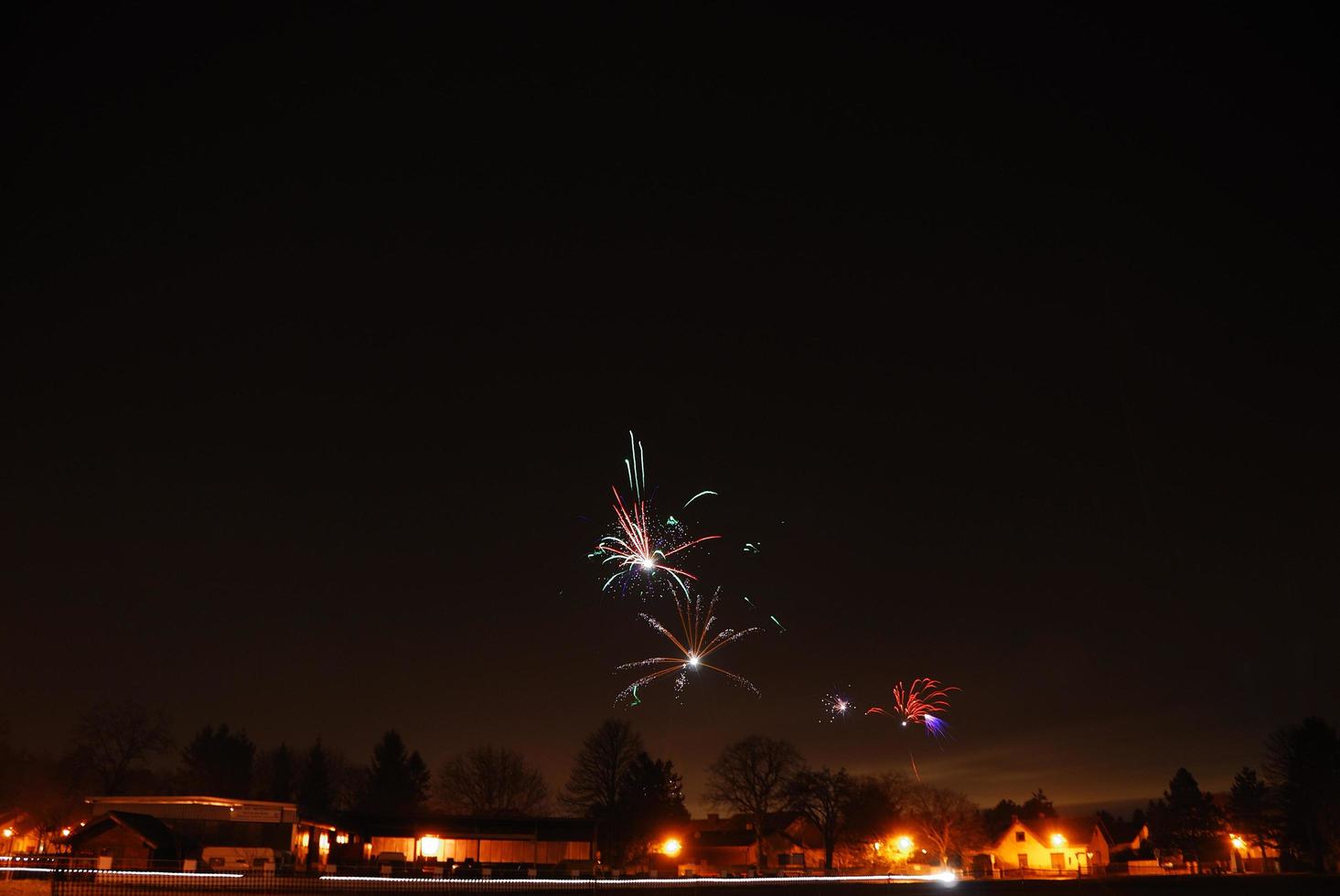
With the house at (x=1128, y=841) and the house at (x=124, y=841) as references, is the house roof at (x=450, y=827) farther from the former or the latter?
the house at (x=1128, y=841)

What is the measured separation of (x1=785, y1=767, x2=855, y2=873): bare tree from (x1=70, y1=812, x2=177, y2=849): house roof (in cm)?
5103

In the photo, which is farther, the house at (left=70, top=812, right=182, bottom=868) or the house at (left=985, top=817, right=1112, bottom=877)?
the house at (left=985, top=817, right=1112, bottom=877)

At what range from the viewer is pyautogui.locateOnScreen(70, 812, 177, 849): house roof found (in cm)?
6075

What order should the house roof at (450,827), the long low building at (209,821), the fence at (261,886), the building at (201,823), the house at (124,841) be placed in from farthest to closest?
the house roof at (450,827) → the long low building at (209,821) → the building at (201,823) → the house at (124,841) → the fence at (261,886)

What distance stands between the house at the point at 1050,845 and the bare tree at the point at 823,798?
31.1 meters

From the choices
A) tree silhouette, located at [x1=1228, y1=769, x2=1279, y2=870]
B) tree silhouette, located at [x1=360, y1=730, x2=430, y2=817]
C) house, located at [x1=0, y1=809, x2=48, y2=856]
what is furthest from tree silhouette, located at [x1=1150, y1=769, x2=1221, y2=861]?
house, located at [x1=0, y1=809, x2=48, y2=856]

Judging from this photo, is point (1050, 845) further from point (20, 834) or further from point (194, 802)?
point (20, 834)

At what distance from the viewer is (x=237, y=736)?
388 feet

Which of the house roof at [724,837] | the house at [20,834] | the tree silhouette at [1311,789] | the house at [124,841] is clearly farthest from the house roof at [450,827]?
the tree silhouette at [1311,789]

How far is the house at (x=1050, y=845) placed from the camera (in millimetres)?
114500

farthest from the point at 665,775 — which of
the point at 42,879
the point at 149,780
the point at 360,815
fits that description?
the point at 149,780

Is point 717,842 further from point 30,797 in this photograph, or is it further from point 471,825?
point 30,797

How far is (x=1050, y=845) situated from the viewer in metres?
117

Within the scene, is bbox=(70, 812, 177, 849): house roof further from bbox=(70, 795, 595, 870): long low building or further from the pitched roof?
the pitched roof
